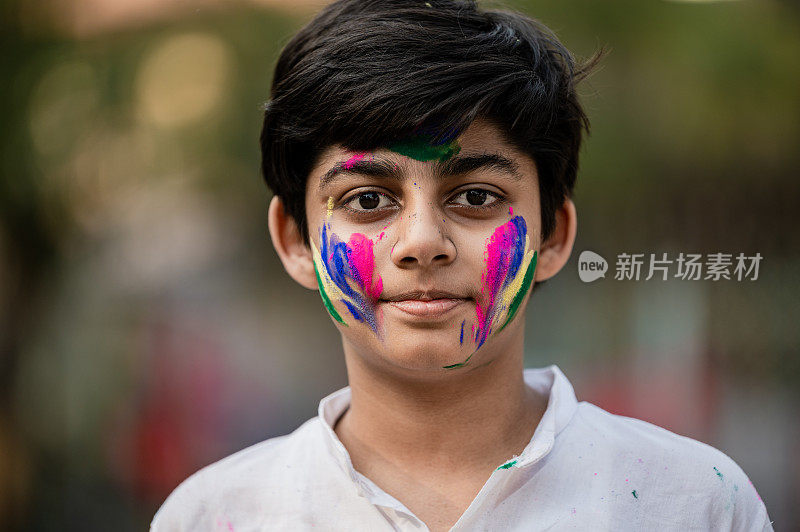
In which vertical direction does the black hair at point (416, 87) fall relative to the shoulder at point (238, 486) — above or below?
above

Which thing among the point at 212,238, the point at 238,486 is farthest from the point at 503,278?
the point at 212,238

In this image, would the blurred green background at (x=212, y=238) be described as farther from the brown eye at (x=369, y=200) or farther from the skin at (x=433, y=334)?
the brown eye at (x=369, y=200)

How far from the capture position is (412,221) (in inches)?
68.9

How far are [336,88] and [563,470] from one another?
42.8 inches

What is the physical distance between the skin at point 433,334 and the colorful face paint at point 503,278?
0.5 inches

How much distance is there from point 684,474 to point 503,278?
2.20ft

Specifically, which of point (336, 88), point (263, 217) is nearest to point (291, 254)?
point (336, 88)

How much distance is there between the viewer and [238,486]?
79.8 inches

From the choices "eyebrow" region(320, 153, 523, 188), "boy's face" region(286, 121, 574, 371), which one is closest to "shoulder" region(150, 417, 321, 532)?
"boy's face" region(286, 121, 574, 371)

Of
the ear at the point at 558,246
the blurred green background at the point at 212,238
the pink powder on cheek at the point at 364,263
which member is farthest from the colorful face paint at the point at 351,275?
the blurred green background at the point at 212,238

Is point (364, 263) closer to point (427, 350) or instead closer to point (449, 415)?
point (427, 350)

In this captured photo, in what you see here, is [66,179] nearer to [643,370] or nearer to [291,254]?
[291,254]

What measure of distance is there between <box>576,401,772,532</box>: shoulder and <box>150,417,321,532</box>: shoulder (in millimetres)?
749

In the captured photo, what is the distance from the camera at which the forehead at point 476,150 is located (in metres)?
1.81
